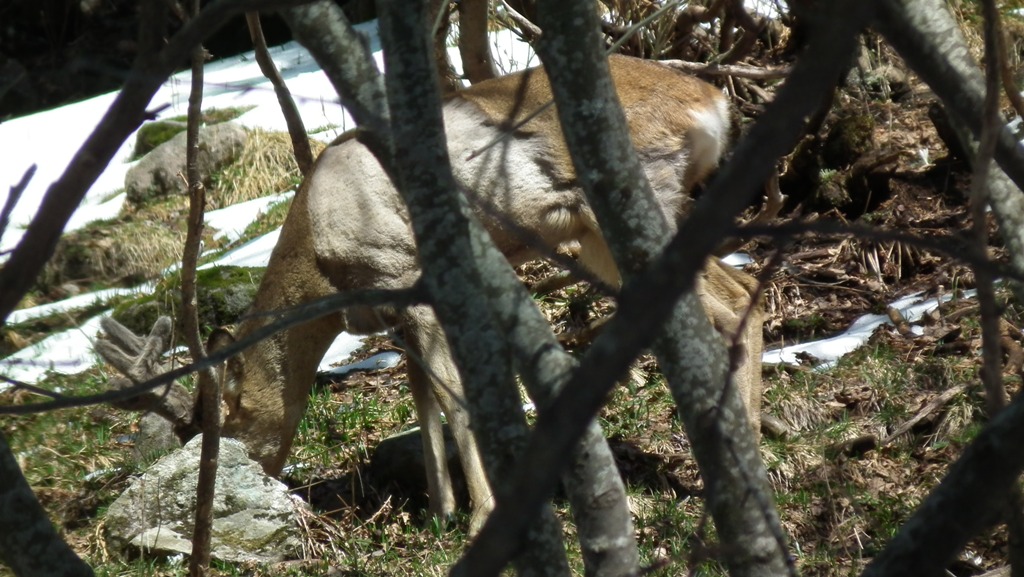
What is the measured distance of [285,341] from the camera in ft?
21.9

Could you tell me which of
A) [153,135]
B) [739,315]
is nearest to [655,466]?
[739,315]

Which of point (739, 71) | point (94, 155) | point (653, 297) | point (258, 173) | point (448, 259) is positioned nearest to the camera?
point (653, 297)

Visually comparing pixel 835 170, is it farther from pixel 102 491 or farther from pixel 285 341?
pixel 102 491

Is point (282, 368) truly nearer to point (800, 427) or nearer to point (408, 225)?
point (408, 225)

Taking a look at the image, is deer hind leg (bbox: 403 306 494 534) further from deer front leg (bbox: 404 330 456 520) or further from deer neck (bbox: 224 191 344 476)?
deer neck (bbox: 224 191 344 476)

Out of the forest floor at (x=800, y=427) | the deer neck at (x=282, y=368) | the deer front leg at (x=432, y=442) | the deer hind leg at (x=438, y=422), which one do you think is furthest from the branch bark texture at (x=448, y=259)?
the deer neck at (x=282, y=368)

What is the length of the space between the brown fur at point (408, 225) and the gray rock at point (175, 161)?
6432 millimetres

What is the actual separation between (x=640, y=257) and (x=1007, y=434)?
48.7 inches

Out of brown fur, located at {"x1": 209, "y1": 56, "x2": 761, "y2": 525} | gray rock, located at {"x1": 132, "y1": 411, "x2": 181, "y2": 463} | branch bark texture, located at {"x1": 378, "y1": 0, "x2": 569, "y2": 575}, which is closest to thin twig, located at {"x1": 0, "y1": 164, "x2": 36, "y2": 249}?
branch bark texture, located at {"x1": 378, "y1": 0, "x2": 569, "y2": 575}

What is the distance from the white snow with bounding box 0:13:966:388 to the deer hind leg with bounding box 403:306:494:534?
5.08 feet

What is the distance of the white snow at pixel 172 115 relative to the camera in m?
8.17

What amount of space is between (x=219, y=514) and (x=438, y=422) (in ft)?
4.12

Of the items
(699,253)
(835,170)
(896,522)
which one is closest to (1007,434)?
(699,253)

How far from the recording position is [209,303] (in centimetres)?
898
